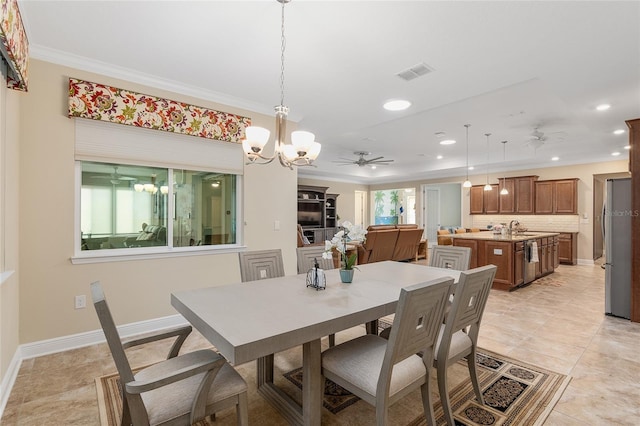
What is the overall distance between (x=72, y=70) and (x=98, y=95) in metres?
0.31

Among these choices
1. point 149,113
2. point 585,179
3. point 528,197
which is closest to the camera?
point 149,113

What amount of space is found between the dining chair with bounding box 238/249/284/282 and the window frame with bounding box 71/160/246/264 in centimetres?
119

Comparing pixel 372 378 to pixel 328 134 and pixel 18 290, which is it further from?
pixel 328 134

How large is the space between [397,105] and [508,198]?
619cm

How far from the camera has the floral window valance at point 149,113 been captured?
9.28ft

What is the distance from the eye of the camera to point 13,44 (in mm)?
1947

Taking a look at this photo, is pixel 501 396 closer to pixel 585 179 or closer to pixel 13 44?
pixel 13 44

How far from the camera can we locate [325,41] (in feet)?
8.20

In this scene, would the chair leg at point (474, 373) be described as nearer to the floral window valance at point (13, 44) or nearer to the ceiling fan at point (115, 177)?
the floral window valance at point (13, 44)

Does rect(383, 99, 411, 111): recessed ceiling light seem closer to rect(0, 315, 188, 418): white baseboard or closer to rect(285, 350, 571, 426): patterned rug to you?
rect(285, 350, 571, 426): patterned rug

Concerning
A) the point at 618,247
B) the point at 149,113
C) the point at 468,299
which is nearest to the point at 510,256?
the point at 618,247

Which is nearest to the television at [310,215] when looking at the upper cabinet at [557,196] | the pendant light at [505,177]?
the pendant light at [505,177]

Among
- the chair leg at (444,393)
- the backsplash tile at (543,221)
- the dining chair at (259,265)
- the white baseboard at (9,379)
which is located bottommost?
the white baseboard at (9,379)

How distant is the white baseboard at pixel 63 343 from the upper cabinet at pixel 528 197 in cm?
832
